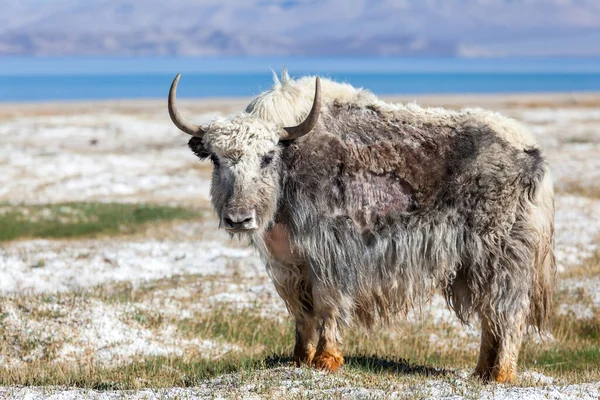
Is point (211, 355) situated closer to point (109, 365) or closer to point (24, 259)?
point (109, 365)

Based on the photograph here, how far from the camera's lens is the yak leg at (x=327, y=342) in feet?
24.3

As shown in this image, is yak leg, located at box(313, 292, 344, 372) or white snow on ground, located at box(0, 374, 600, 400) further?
yak leg, located at box(313, 292, 344, 372)

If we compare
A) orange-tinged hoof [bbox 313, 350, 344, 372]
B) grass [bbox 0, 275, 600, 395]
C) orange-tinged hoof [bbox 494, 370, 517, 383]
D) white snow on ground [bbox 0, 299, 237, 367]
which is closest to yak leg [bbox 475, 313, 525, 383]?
orange-tinged hoof [bbox 494, 370, 517, 383]

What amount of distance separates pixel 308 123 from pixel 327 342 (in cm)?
183

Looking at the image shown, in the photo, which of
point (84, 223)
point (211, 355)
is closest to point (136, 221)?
point (84, 223)

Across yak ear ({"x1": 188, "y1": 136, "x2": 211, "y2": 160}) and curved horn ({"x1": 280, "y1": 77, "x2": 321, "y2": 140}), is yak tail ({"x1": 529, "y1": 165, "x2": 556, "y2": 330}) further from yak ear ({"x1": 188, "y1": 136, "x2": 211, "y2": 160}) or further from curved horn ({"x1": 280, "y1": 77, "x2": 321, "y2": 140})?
yak ear ({"x1": 188, "y1": 136, "x2": 211, "y2": 160})

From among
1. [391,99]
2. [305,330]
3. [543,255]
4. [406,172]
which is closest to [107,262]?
[305,330]

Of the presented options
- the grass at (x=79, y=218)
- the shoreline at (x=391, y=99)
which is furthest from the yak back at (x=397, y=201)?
the shoreline at (x=391, y=99)

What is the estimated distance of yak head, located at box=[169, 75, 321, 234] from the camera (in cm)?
692

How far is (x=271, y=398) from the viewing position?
6316 mm

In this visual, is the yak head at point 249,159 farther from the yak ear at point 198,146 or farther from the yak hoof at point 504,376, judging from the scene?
the yak hoof at point 504,376

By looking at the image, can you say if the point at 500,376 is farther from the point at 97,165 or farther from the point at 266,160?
the point at 97,165

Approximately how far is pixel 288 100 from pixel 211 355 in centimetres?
286

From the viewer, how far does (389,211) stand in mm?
7328
